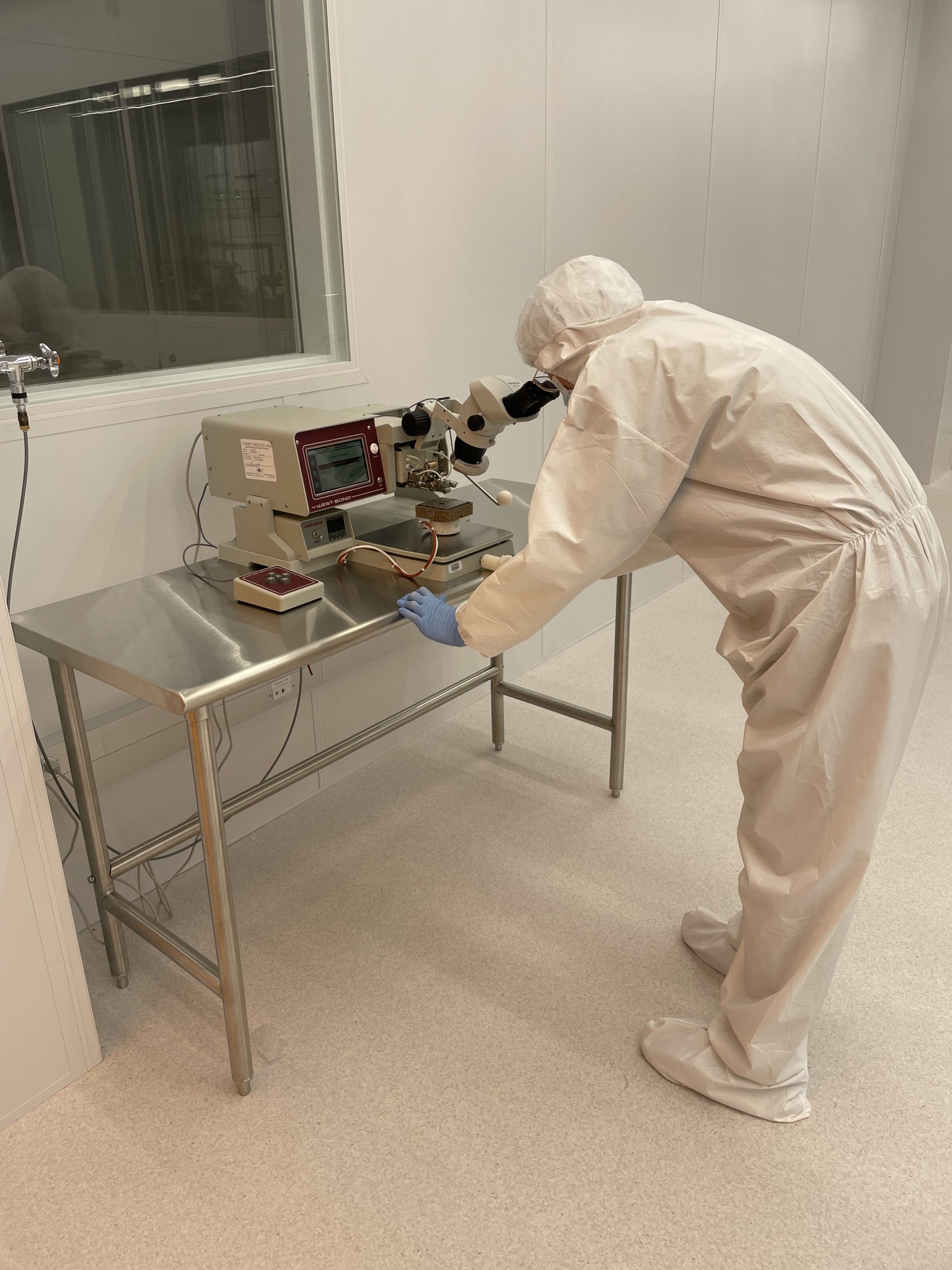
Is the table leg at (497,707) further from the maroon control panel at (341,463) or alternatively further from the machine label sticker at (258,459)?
the machine label sticker at (258,459)

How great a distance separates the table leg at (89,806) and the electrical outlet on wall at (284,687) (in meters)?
0.59

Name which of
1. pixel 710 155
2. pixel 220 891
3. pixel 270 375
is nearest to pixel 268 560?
pixel 270 375

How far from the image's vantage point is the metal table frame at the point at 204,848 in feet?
5.36

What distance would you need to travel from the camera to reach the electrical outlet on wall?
2551 millimetres

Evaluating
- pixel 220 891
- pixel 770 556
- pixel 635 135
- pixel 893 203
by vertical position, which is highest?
pixel 635 135

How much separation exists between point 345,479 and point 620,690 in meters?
1.13

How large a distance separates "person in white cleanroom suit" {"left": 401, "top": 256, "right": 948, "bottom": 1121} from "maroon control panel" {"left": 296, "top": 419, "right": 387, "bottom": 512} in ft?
1.38

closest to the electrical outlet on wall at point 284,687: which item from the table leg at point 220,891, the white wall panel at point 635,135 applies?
the table leg at point 220,891

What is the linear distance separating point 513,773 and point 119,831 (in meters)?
1.17

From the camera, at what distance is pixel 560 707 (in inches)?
112

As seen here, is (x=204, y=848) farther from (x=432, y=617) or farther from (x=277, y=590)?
(x=432, y=617)

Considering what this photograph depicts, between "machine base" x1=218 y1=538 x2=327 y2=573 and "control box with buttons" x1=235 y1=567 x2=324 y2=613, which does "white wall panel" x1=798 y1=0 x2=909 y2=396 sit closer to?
"machine base" x1=218 y1=538 x2=327 y2=573

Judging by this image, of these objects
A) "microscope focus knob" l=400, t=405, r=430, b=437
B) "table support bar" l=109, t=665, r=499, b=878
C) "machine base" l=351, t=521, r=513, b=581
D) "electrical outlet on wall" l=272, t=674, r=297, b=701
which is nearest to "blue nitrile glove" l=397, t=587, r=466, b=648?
"machine base" l=351, t=521, r=513, b=581

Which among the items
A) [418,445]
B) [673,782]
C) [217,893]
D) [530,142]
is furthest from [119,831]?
[530,142]
